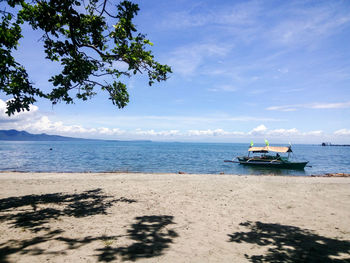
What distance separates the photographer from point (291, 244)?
586 cm

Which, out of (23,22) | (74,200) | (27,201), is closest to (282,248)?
(74,200)

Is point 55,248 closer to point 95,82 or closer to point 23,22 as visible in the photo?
point 95,82

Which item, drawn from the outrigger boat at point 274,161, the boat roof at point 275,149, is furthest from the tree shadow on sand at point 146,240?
the boat roof at point 275,149

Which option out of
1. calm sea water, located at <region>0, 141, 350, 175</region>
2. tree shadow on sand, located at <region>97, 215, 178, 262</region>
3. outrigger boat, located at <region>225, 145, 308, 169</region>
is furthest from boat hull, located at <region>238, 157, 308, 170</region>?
tree shadow on sand, located at <region>97, 215, 178, 262</region>

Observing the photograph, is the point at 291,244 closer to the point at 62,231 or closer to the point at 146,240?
the point at 146,240

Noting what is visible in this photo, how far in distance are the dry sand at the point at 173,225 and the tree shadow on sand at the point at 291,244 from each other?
0.08 ft

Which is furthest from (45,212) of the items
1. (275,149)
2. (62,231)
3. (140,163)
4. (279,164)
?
(140,163)

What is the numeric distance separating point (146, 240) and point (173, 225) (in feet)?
4.99

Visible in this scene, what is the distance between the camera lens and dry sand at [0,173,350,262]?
5.18 m

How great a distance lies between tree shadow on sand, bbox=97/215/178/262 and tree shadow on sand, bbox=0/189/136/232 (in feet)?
7.80

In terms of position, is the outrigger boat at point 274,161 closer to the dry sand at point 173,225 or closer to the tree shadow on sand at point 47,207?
the dry sand at point 173,225

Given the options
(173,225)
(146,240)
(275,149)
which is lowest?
(173,225)

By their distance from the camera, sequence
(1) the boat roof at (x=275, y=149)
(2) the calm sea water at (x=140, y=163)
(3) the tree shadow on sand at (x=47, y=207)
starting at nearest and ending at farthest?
(3) the tree shadow on sand at (x=47, y=207) < (2) the calm sea water at (x=140, y=163) < (1) the boat roof at (x=275, y=149)

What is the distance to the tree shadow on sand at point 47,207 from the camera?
24.1 feet
